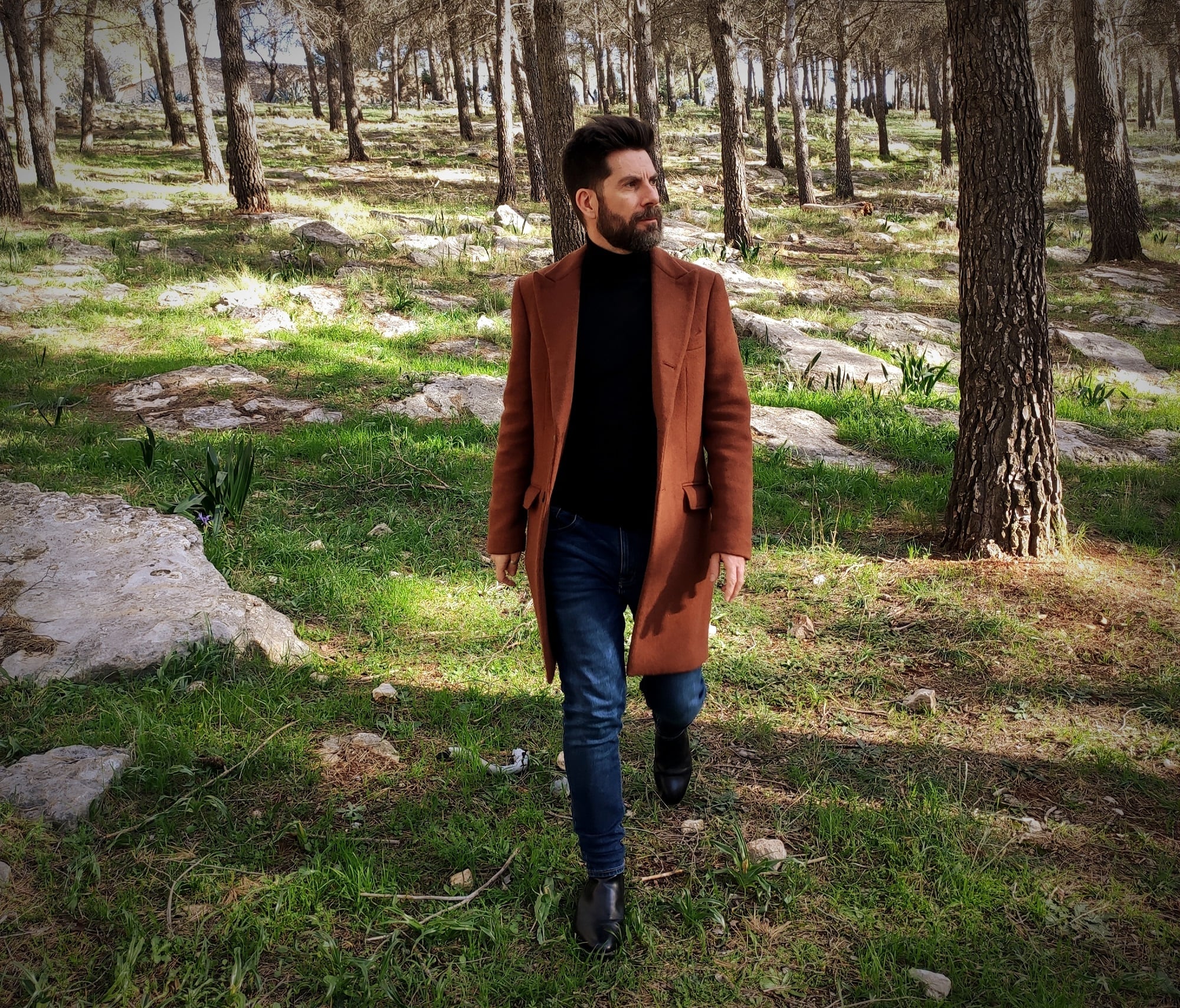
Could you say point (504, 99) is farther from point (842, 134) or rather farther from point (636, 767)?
point (636, 767)

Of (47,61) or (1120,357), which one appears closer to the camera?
(1120,357)

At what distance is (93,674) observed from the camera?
361 centimetres

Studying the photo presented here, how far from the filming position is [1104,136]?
1430 centimetres

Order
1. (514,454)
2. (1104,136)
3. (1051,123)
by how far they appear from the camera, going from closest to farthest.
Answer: (514,454)
(1104,136)
(1051,123)

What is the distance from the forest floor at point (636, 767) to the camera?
8.04 ft

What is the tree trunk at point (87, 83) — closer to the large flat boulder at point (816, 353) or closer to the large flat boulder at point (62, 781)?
the large flat boulder at point (816, 353)

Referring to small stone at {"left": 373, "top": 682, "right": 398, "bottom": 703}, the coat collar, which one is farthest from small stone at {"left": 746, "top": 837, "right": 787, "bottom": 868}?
small stone at {"left": 373, "top": 682, "right": 398, "bottom": 703}

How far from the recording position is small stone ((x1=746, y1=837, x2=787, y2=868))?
291 centimetres

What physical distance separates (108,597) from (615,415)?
9.37ft

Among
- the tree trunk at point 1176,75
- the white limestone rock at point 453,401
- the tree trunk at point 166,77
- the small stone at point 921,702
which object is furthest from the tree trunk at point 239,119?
the tree trunk at point 1176,75

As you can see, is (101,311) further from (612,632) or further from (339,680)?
(612,632)

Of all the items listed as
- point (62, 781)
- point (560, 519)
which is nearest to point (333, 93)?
point (62, 781)

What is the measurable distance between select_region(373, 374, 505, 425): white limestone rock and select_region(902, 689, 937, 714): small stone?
4296 millimetres

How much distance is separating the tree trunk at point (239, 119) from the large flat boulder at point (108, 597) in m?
13.3
